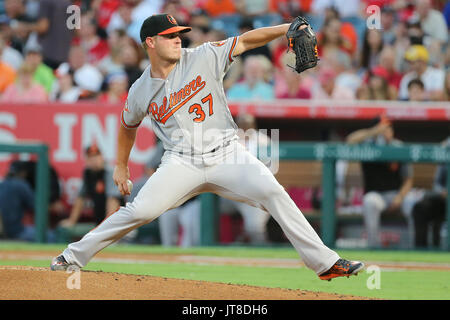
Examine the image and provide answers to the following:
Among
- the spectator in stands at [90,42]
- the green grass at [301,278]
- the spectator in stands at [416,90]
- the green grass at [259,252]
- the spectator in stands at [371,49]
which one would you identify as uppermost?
the spectator in stands at [90,42]

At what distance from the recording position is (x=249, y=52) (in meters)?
11.2

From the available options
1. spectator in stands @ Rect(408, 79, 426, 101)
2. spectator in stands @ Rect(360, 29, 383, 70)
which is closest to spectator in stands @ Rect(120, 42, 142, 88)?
spectator in stands @ Rect(360, 29, 383, 70)

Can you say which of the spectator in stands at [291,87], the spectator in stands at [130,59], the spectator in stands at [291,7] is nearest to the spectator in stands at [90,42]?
the spectator in stands at [130,59]

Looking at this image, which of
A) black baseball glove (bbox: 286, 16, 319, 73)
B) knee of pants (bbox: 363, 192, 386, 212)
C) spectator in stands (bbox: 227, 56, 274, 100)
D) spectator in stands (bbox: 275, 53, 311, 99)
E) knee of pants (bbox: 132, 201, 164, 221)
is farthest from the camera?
spectator in stands (bbox: 227, 56, 274, 100)

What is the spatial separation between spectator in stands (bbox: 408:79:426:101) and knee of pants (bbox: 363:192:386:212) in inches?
61.0

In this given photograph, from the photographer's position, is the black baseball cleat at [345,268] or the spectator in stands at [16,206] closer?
the black baseball cleat at [345,268]

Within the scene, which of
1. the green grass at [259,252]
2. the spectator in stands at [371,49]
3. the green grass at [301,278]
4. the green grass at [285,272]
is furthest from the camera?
the spectator in stands at [371,49]

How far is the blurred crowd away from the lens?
1043 cm

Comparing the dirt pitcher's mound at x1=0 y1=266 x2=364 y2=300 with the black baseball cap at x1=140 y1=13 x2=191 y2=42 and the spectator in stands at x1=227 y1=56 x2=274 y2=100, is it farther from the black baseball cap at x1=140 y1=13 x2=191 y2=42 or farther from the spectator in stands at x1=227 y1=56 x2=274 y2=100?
the spectator in stands at x1=227 y1=56 x2=274 y2=100

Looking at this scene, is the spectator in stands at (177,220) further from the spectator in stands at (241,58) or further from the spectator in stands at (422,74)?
the spectator in stands at (422,74)

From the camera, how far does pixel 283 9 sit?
1220 cm

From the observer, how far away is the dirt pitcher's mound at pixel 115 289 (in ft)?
14.8

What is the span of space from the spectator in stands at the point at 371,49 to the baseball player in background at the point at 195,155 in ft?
20.4

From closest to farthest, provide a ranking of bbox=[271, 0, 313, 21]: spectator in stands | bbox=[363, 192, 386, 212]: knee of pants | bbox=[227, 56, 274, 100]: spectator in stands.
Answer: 1. bbox=[363, 192, 386, 212]: knee of pants
2. bbox=[227, 56, 274, 100]: spectator in stands
3. bbox=[271, 0, 313, 21]: spectator in stands
